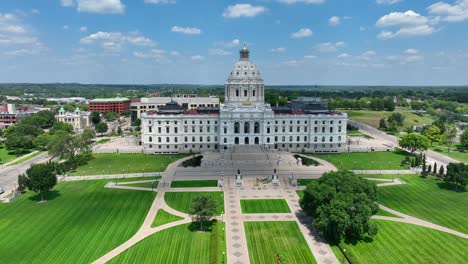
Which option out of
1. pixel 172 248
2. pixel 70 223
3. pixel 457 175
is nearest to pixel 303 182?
pixel 457 175

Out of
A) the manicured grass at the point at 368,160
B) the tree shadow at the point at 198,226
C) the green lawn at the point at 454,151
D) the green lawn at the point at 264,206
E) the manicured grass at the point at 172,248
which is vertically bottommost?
the manicured grass at the point at 172,248

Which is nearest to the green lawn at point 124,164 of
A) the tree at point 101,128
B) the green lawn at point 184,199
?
the green lawn at point 184,199

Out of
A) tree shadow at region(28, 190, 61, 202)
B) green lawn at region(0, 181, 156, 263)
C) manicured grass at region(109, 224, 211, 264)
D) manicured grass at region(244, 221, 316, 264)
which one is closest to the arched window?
green lawn at region(0, 181, 156, 263)

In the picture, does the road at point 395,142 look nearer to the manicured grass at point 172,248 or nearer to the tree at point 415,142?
the tree at point 415,142

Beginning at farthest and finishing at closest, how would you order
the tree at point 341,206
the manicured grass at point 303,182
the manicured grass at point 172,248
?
1. the manicured grass at point 303,182
2. the tree at point 341,206
3. the manicured grass at point 172,248

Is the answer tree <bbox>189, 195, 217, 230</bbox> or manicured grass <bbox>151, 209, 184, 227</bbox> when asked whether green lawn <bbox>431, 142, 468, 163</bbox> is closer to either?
tree <bbox>189, 195, 217, 230</bbox>

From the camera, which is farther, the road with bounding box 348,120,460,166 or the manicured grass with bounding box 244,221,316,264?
the road with bounding box 348,120,460,166
